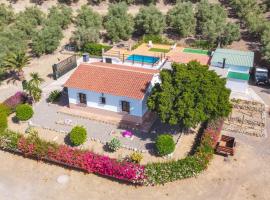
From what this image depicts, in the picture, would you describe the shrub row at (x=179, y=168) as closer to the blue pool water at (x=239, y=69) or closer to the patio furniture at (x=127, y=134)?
the patio furniture at (x=127, y=134)

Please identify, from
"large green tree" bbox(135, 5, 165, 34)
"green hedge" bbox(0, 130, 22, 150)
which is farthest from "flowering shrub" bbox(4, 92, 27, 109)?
"large green tree" bbox(135, 5, 165, 34)

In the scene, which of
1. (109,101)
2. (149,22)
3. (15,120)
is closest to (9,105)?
(15,120)

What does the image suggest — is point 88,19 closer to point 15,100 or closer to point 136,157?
point 15,100

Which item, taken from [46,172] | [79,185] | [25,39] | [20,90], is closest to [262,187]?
[79,185]

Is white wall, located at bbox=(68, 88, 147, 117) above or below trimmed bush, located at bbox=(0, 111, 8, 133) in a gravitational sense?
above

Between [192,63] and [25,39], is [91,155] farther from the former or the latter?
[25,39]

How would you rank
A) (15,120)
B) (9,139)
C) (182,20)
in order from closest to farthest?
1. (9,139)
2. (15,120)
3. (182,20)

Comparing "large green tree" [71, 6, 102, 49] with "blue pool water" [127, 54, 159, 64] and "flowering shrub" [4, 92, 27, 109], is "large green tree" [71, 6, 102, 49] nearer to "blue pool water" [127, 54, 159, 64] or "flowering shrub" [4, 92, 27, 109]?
"blue pool water" [127, 54, 159, 64]
